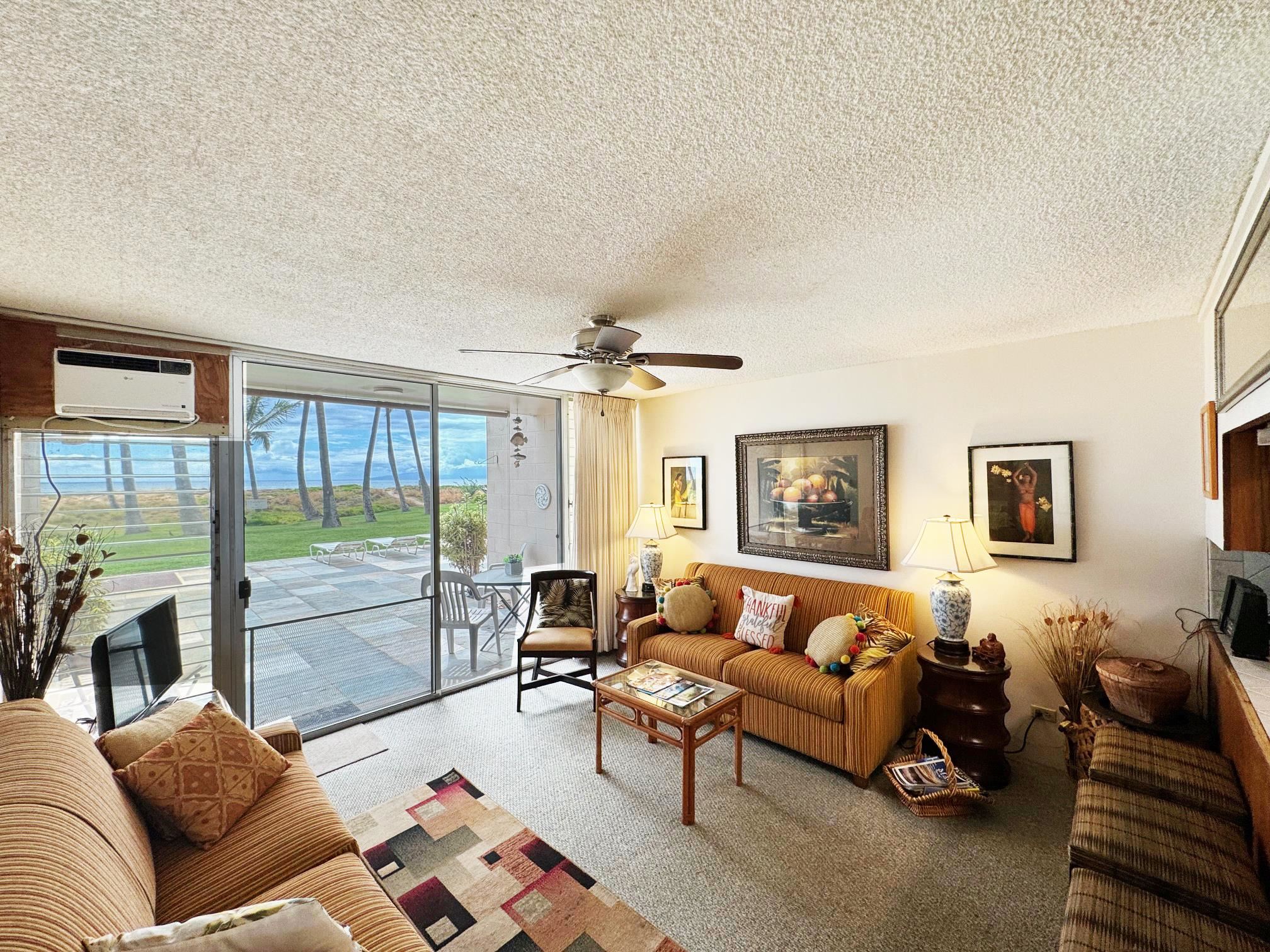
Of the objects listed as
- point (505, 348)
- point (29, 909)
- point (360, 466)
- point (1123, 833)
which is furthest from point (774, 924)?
point (360, 466)

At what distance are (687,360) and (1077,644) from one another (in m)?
2.56

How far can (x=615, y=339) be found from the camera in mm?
2328

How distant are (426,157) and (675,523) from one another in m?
3.91

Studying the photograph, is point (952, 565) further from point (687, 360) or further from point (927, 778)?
point (687, 360)

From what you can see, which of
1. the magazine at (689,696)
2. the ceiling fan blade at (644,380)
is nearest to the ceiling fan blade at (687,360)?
the ceiling fan blade at (644,380)

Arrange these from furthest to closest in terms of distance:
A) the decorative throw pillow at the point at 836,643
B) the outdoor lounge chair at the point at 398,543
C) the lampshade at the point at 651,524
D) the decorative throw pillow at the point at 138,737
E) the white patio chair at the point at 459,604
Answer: the lampshade at the point at 651,524
the white patio chair at the point at 459,604
the outdoor lounge chair at the point at 398,543
the decorative throw pillow at the point at 836,643
the decorative throw pillow at the point at 138,737

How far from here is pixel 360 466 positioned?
3600 millimetres

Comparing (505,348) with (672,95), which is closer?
(672,95)

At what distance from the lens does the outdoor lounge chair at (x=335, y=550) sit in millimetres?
3449

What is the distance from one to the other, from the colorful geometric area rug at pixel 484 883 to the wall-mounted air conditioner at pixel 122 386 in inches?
94.2

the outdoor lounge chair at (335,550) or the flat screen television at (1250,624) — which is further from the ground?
the outdoor lounge chair at (335,550)

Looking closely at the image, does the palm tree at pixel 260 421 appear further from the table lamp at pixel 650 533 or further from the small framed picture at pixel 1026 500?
the small framed picture at pixel 1026 500

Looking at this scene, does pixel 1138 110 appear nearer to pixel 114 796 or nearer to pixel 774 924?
pixel 774 924

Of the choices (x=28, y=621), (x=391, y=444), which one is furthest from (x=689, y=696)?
(x=28, y=621)
